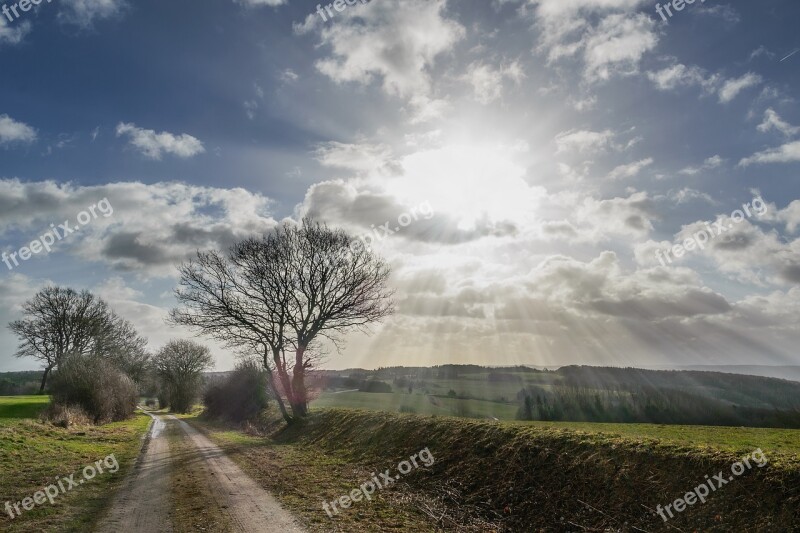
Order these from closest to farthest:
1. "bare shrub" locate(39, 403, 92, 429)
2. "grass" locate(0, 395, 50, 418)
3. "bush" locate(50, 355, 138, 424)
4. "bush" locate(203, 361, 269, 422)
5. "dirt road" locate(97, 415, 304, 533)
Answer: "dirt road" locate(97, 415, 304, 533), "bare shrub" locate(39, 403, 92, 429), "grass" locate(0, 395, 50, 418), "bush" locate(50, 355, 138, 424), "bush" locate(203, 361, 269, 422)

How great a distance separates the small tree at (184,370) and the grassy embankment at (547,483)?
60.9 m

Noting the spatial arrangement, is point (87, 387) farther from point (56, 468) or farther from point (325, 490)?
point (325, 490)

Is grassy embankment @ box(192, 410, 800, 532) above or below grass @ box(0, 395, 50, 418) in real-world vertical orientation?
above

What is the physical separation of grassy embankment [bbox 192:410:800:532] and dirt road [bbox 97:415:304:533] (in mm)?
629

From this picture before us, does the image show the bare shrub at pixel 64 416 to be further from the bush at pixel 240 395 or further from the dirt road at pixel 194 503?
the dirt road at pixel 194 503

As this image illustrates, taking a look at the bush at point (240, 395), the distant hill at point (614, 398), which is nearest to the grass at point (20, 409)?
the bush at point (240, 395)

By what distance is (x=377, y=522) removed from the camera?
29.2ft

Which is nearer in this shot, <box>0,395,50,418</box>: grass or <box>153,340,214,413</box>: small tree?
<box>0,395,50,418</box>: grass

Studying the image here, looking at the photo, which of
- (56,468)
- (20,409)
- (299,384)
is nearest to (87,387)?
(20,409)

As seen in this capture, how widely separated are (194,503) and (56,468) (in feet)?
25.7

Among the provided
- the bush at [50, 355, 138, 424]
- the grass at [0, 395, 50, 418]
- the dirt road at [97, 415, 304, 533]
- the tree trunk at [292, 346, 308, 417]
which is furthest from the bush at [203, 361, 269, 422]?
the dirt road at [97, 415, 304, 533]

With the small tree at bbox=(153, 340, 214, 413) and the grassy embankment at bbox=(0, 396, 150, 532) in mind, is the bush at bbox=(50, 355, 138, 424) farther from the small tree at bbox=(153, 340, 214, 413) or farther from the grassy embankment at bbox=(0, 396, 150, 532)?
the small tree at bbox=(153, 340, 214, 413)

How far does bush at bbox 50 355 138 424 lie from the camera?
34.0 m

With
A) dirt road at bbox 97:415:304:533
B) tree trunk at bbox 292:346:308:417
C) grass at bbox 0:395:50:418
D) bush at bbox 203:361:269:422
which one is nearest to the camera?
dirt road at bbox 97:415:304:533
